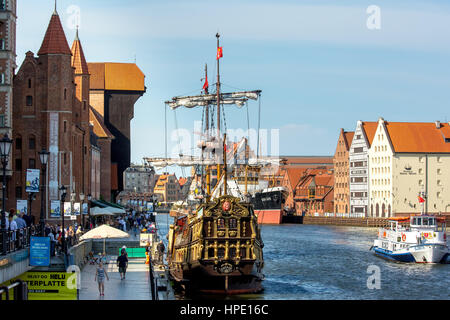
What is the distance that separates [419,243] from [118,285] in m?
36.6

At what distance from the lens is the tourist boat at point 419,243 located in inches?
2537

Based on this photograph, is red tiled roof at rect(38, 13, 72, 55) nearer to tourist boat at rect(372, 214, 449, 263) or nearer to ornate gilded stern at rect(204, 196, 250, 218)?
ornate gilded stern at rect(204, 196, 250, 218)

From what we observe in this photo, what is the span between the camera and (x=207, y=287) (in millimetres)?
40406

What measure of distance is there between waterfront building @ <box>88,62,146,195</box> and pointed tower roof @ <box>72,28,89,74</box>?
28438mm

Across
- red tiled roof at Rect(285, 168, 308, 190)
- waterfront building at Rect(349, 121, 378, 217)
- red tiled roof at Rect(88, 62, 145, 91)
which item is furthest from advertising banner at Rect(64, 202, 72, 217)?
red tiled roof at Rect(285, 168, 308, 190)

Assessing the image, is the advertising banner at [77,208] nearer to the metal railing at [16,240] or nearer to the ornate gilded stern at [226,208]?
the ornate gilded stern at [226,208]

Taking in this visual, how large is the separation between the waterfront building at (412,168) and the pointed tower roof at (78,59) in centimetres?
7767

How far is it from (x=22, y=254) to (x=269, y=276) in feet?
96.2

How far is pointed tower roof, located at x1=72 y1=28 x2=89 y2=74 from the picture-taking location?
86.2m

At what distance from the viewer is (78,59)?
8731 cm

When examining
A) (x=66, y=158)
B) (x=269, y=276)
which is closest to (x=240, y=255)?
(x=269, y=276)

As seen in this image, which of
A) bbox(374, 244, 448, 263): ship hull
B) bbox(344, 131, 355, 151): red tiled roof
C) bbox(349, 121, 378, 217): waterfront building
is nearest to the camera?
bbox(374, 244, 448, 263): ship hull

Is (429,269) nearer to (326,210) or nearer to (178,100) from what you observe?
(178,100)

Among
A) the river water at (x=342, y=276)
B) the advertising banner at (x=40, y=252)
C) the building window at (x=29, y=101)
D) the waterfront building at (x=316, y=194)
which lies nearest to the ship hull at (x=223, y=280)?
the river water at (x=342, y=276)
